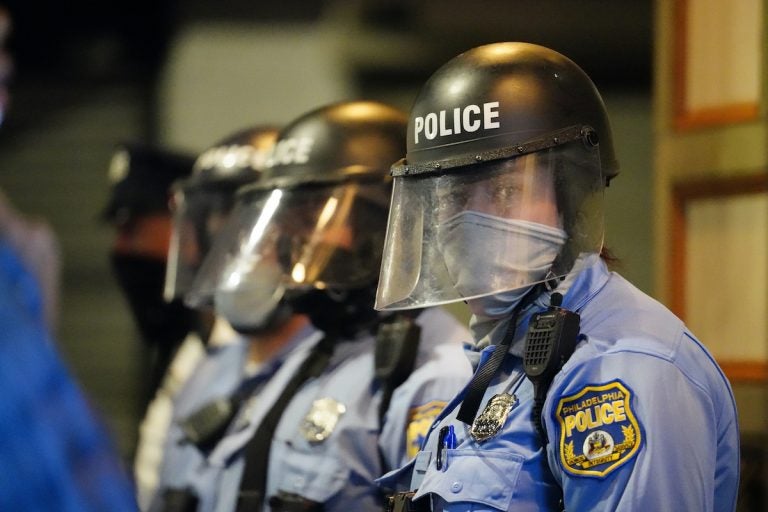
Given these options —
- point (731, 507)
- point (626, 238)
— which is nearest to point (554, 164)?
point (731, 507)

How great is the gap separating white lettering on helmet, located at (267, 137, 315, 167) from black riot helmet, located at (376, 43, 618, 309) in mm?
906

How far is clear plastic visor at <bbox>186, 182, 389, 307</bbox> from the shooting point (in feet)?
10.8

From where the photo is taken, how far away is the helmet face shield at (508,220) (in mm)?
2367

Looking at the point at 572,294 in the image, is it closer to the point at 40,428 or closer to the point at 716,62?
the point at 40,428

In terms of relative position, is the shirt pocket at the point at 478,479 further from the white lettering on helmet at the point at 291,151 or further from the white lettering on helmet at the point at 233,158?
the white lettering on helmet at the point at 233,158

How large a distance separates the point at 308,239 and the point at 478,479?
4.12ft

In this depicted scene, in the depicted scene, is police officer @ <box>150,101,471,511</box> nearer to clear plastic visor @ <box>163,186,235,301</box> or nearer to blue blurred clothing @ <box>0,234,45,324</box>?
clear plastic visor @ <box>163,186,235,301</box>

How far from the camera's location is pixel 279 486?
3146mm

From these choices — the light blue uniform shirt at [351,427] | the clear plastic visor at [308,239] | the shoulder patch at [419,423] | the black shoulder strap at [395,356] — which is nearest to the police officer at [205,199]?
the clear plastic visor at [308,239]

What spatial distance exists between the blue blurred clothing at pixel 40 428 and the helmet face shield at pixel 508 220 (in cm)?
126

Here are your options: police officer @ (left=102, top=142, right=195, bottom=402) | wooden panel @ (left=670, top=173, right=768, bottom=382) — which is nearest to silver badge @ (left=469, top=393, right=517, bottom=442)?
wooden panel @ (left=670, top=173, right=768, bottom=382)

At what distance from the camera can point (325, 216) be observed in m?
3.33

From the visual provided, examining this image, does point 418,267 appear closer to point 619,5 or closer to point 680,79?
point 680,79

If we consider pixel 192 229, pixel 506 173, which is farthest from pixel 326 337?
pixel 506 173
